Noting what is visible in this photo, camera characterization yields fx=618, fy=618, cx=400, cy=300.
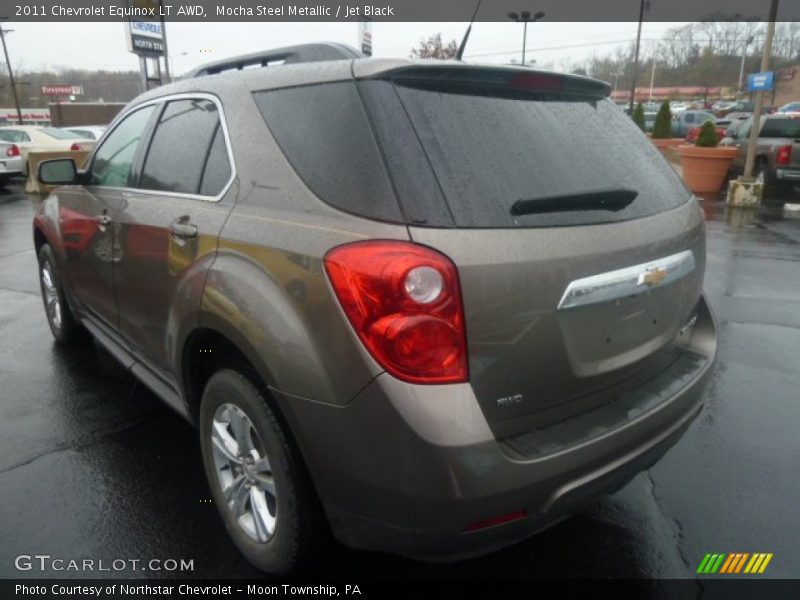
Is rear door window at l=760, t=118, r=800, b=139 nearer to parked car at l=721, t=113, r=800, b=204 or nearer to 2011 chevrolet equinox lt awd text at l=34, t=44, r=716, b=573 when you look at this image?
parked car at l=721, t=113, r=800, b=204

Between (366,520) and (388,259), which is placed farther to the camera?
(366,520)

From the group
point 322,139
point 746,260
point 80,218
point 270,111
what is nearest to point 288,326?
point 322,139

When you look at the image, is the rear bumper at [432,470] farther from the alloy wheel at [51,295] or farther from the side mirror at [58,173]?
the alloy wheel at [51,295]

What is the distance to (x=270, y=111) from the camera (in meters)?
2.24

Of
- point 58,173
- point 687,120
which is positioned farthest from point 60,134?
point 687,120

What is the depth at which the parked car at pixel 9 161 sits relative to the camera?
15945mm

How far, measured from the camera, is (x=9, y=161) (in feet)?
52.6

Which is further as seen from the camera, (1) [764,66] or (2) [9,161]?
(2) [9,161]

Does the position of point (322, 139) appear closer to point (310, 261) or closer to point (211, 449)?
point (310, 261)

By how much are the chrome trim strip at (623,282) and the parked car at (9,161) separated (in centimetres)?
1793

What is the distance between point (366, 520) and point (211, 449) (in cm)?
94

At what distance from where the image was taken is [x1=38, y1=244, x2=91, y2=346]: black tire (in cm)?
443

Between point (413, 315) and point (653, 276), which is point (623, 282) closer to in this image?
point (653, 276)

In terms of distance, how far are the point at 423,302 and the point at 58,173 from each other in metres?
3.08
